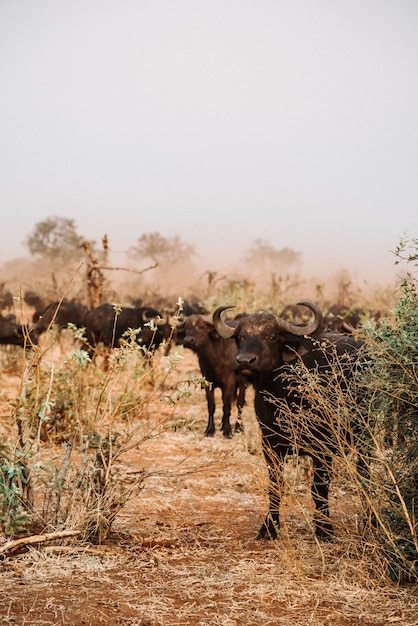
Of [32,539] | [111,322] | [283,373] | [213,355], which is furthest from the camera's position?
[111,322]

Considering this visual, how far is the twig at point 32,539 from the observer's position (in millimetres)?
4148

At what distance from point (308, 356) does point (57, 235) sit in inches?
2320

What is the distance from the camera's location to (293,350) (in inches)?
209

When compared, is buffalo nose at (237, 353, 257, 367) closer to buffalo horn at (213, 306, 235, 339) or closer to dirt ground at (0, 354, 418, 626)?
buffalo horn at (213, 306, 235, 339)

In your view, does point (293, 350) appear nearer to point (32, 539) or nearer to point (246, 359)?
point (246, 359)

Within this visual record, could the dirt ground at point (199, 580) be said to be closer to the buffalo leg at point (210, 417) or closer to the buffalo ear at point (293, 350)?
the buffalo ear at point (293, 350)

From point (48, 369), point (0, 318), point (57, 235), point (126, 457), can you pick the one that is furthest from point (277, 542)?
point (57, 235)

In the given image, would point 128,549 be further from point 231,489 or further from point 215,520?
point 231,489

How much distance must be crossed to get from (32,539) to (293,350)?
2.39 meters

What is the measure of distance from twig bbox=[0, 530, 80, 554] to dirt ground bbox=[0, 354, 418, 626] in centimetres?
7

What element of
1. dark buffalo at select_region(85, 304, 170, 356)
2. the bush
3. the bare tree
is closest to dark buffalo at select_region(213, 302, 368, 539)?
the bush

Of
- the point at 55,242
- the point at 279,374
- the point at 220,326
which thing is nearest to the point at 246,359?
the point at 279,374

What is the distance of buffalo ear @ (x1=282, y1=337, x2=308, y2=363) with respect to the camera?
17.5ft

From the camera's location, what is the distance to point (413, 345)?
4051 millimetres
